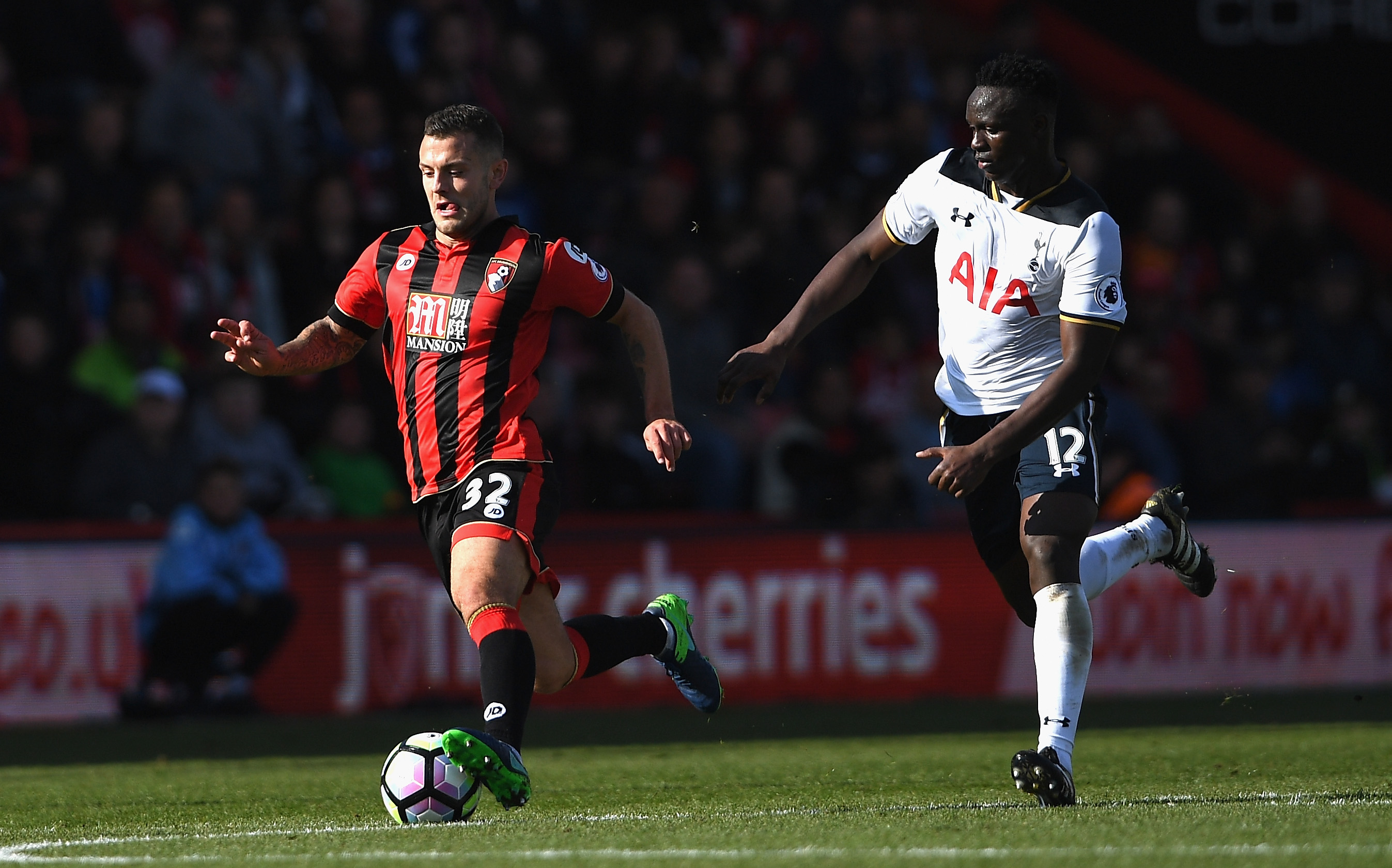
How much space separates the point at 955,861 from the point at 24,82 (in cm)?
929

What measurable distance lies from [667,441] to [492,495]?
1.77 feet

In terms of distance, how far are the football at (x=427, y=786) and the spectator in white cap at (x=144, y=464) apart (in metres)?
5.40

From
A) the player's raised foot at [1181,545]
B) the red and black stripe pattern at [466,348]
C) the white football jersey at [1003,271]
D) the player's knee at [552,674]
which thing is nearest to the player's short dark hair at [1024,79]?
the white football jersey at [1003,271]

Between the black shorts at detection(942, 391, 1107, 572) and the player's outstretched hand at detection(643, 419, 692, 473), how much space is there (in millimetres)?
879

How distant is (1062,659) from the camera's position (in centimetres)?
524

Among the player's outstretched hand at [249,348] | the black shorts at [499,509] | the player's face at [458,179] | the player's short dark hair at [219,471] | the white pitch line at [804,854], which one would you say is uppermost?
the player's face at [458,179]

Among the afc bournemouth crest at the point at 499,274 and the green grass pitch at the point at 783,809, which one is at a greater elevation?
the afc bournemouth crest at the point at 499,274

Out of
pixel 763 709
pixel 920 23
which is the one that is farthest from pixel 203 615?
pixel 920 23

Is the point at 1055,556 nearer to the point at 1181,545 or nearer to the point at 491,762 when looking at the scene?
the point at 1181,545

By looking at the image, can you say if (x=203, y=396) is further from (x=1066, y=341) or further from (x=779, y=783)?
(x=1066, y=341)

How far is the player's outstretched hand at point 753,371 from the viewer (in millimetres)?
5449

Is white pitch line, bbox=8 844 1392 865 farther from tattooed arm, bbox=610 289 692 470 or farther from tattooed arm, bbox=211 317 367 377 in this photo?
tattooed arm, bbox=211 317 367 377

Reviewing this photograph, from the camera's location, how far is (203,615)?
9.59 meters

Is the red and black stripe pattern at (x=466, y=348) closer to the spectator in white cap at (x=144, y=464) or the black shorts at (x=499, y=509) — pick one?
the black shorts at (x=499, y=509)
